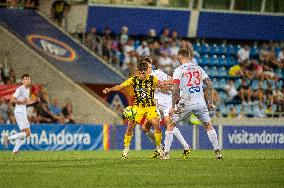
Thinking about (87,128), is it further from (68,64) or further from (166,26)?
(166,26)

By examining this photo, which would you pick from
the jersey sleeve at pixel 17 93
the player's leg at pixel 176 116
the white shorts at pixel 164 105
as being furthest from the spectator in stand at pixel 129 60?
the player's leg at pixel 176 116

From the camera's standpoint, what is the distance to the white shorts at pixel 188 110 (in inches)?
792

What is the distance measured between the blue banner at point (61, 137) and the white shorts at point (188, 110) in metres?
9.86

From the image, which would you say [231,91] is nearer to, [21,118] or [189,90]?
[21,118]

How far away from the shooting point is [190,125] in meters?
31.9

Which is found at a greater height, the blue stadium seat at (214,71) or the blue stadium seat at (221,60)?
the blue stadium seat at (221,60)

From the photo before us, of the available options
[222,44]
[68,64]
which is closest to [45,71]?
[68,64]

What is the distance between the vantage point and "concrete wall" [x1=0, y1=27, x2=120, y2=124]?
33.7 m

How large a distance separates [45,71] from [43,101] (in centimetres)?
274

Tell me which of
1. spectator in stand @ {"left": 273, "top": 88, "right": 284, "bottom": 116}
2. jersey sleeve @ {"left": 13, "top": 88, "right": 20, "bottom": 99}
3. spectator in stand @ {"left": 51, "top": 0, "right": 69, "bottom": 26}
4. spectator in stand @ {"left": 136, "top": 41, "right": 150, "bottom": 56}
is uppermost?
spectator in stand @ {"left": 51, "top": 0, "right": 69, "bottom": 26}

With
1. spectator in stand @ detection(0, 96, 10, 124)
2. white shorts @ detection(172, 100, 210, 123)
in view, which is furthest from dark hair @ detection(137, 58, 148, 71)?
spectator in stand @ detection(0, 96, 10, 124)

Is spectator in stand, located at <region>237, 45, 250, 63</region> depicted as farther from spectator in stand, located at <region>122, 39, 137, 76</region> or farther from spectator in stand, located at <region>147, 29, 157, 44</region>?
spectator in stand, located at <region>122, 39, 137, 76</region>

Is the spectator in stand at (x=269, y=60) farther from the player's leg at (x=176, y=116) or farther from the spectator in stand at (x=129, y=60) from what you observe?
the player's leg at (x=176, y=116)

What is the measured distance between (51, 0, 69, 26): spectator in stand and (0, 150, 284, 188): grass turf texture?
62.0 feet
